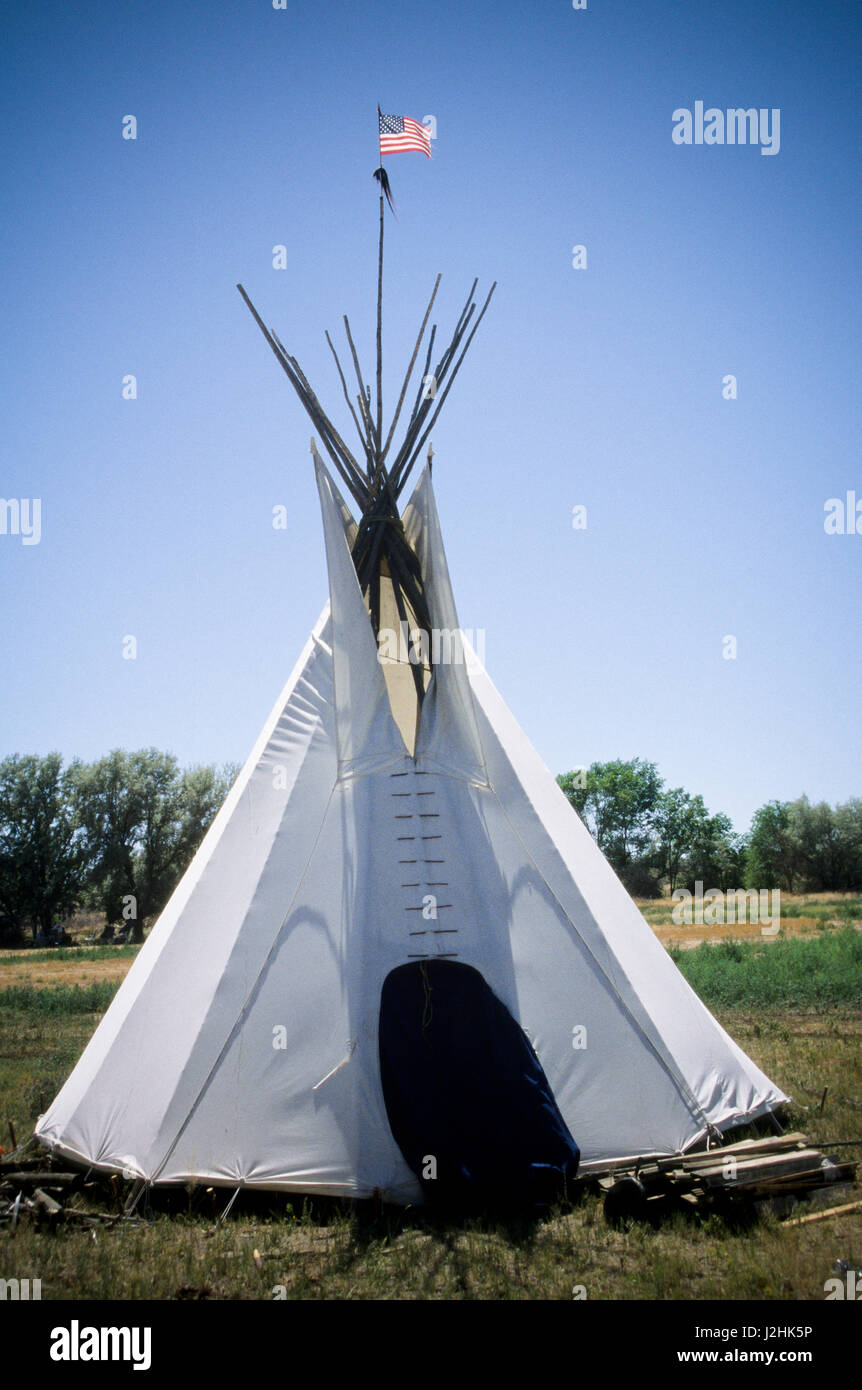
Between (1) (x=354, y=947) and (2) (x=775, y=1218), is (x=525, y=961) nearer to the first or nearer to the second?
(1) (x=354, y=947)

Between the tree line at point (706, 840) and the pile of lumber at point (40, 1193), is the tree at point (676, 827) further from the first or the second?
the pile of lumber at point (40, 1193)

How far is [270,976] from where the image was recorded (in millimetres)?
5305

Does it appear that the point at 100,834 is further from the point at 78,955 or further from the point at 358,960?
the point at 358,960

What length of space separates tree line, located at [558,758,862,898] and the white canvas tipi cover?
40.1 meters

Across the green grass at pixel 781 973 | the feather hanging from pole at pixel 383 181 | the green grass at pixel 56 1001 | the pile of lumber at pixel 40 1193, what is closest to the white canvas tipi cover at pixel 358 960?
the pile of lumber at pixel 40 1193

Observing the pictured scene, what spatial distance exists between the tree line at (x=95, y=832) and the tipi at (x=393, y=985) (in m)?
29.9

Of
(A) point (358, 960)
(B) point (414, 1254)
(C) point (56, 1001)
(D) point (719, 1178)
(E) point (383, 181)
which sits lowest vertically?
(C) point (56, 1001)

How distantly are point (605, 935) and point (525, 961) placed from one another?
24.7 inches

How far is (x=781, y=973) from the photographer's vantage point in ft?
41.5

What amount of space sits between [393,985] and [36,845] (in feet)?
109

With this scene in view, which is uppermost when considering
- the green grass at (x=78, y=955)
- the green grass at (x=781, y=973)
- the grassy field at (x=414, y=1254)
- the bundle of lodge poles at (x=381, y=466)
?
the bundle of lodge poles at (x=381, y=466)

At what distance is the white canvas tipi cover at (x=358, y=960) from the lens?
16.3 feet

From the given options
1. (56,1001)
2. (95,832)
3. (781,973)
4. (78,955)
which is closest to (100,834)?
(95,832)
